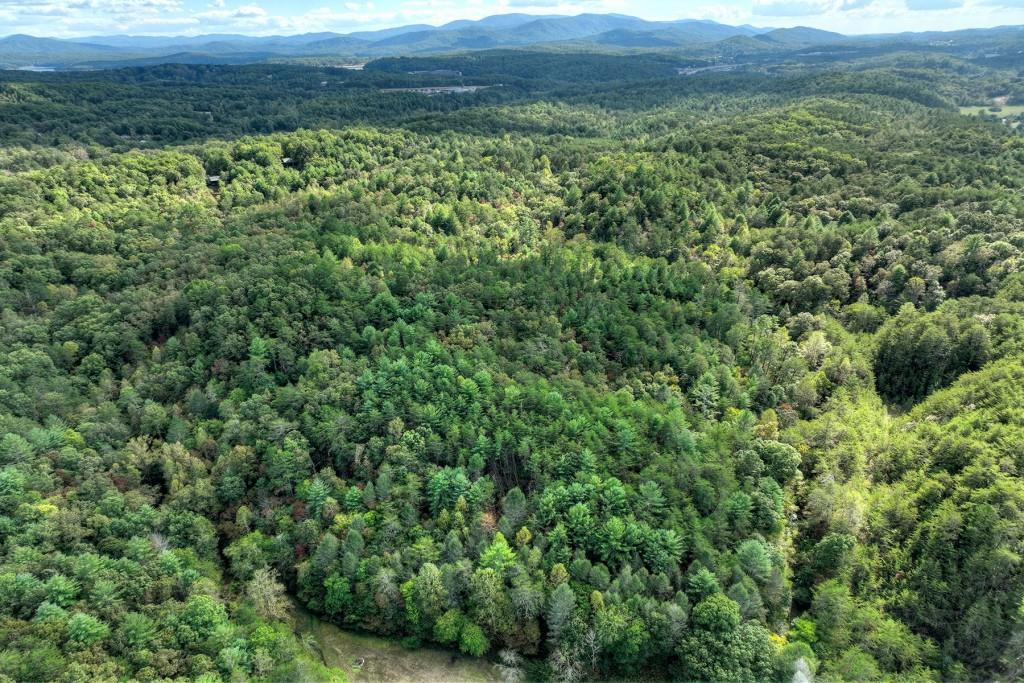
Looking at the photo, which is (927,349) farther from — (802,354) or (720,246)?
(720,246)

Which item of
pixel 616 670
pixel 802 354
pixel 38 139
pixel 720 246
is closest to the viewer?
pixel 616 670

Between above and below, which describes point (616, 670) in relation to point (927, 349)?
below

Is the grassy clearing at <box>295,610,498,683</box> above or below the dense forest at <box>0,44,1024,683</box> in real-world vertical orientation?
below

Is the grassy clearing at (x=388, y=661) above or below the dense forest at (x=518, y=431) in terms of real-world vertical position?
below

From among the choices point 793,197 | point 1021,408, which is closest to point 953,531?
point 1021,408

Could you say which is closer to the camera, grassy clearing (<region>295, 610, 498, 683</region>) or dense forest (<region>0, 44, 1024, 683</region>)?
dense forest (<region>0, 44, 1024, 683</region>)

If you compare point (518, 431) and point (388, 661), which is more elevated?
point (518, 431)

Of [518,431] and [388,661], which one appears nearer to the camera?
[388,661]

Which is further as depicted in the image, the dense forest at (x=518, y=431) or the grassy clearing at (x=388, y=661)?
the grassy clearing at (x=388, y=661)
